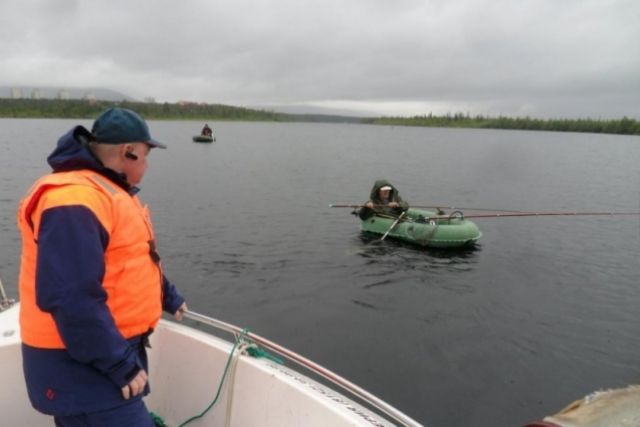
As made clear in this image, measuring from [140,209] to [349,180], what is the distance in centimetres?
2805

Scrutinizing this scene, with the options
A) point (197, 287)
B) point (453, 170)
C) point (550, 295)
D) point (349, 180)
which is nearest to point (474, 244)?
point (550, 295)

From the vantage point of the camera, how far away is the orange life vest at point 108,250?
199 cm

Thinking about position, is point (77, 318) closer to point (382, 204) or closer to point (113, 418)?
point (113, 418)

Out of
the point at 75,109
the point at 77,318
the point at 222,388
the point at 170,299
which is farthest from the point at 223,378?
the point at 75,109

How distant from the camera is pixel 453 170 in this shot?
3753 centimetres

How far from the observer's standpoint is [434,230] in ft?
42.5

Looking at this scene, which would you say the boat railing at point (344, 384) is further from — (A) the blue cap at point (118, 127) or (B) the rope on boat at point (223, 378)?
(A) the blue cap at point (118, 127)

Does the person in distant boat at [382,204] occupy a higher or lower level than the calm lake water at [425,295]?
higher

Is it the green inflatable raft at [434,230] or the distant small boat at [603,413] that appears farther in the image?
the green inflatable raft at [434,230]

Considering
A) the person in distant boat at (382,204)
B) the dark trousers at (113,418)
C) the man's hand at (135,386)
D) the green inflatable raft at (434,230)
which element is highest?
the man's hand at (135,386)

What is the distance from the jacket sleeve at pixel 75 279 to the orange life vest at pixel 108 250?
6 centimetres

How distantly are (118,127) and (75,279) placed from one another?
0.79 meters

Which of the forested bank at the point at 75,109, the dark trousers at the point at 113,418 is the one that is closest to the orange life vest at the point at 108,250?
the dark trousers at the point at 113,418

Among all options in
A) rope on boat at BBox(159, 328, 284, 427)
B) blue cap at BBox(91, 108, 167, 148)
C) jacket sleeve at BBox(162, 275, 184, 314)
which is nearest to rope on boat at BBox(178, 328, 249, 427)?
rope on boat at BBox(159, 328, 284, 427)
